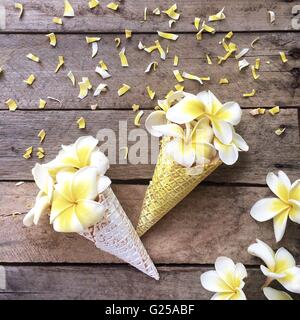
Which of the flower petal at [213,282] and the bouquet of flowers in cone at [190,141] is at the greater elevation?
the bouquet of flowers in cone at [190,141]

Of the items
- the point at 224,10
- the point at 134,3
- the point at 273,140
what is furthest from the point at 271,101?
the point at 134,3

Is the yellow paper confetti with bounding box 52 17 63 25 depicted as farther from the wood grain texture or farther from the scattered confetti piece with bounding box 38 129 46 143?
the wood grain texture

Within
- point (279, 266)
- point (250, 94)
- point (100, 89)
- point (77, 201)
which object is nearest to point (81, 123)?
point (100, 89)

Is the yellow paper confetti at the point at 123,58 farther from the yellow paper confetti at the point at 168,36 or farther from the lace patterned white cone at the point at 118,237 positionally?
the lace patterned white cone at the point at 118,237

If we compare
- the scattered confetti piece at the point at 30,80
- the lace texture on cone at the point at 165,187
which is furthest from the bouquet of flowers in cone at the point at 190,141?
the scattered confetti piece at the point at 30,80

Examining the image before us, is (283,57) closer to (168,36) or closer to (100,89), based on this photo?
(168,36)

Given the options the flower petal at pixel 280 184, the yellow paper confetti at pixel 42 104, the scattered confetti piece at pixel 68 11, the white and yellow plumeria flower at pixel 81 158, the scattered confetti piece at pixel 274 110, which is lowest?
the flower petal at pixel 280 184
